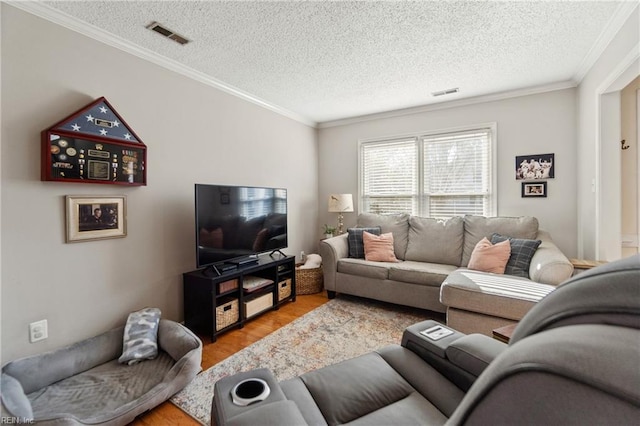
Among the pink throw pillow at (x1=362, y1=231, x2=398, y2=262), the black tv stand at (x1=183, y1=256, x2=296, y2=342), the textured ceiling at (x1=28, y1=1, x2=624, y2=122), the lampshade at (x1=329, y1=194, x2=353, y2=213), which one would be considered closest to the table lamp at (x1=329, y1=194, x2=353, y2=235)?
the lampshade at (x1=329, y1=194, x2=353, y2=213)

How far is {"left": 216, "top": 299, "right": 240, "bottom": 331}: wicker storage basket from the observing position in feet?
8.38

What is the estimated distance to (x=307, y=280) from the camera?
12.4 ft

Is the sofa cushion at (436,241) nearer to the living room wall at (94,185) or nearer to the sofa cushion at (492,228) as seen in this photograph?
the sofa cushion at (492,228)

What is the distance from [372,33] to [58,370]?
3242 mm

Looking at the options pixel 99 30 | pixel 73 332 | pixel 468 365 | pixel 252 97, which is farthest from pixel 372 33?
pixel 73 332

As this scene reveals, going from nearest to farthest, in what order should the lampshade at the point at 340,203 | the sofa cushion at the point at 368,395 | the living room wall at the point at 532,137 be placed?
the sofa cushion at the point at 368,395
the living room wall at the point at 532,137
the lampshade at the point at 340,203

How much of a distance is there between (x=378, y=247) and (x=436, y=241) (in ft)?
2.36

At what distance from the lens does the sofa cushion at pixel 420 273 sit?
2.89 m

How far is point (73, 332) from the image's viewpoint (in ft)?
6.68

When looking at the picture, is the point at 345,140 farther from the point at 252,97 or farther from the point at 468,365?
the point at 468,365

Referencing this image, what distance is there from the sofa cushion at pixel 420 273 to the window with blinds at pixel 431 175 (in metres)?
1.07

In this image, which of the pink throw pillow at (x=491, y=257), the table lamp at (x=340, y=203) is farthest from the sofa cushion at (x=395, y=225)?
the pink throw pillow at (x=491, y=257)

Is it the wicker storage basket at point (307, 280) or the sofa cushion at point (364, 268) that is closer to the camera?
the sofa cushion at point (364, 268)

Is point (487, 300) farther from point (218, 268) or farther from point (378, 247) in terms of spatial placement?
point (218, 268)
